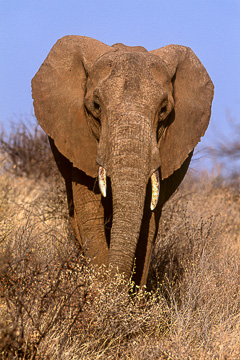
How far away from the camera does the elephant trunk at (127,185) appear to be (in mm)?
5262

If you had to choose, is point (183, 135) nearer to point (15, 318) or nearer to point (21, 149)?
point (15, 318)

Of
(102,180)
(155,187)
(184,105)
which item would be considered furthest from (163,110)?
(102,180)

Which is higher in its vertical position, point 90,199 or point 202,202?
point 202,202

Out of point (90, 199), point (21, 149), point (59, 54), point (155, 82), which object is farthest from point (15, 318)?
point (21, 149)

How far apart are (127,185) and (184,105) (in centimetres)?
146

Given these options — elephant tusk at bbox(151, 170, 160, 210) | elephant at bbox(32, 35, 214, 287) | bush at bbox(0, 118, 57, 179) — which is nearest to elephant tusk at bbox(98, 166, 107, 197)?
elephant at bbox(32, 35, 214, 287)

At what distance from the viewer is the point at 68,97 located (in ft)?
20.4

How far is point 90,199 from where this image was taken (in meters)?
6.21

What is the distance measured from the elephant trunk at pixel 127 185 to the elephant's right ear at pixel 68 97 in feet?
2.31

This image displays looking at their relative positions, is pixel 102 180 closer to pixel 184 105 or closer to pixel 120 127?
pixel 120 127

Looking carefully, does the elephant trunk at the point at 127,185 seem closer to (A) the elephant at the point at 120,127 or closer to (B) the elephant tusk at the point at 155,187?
(A) the elephant at the point at 120,127

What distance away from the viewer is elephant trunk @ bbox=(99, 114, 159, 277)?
207 inches

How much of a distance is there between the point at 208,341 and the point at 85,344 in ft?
3.27

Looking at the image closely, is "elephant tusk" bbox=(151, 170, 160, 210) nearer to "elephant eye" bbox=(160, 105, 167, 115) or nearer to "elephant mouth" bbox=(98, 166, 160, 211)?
"elephant mouth" bbox=(98, 166, 160, 211)
